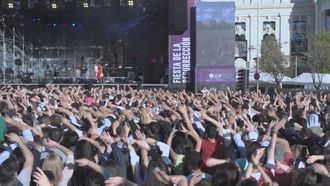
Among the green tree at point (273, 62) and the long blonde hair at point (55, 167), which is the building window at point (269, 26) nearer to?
the green tree at point (273, 62)

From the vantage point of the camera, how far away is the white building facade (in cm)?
10125

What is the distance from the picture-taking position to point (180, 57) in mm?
30906

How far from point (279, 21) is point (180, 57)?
7750cm

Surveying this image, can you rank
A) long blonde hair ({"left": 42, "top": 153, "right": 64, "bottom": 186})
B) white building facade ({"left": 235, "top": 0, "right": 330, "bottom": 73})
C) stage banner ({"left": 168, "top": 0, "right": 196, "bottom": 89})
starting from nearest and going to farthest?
long blonde hair ({"left": 42, "top": 153, "right": 64, "bottom": 186}), stage banner ({"left": 168, "top": 0, "right": 196, "bottom": 89}), white building facade ({"left": 235, "top": 0, "right": 330, "bottom": 73})

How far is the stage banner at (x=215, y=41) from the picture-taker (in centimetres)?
2880

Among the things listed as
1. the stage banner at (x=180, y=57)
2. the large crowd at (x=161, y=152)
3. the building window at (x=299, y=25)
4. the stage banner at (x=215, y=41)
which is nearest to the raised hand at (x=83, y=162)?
the large crowd at (x=161, y=152)

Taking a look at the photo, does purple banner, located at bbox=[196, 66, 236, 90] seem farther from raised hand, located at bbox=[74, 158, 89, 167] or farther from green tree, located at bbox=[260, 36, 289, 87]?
green tree, located at bbox=[260, 36, 289, 87]

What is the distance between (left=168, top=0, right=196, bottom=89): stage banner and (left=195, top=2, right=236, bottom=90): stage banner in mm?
1209

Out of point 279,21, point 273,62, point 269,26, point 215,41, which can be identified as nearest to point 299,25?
point 279,21

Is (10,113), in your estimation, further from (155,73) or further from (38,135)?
(155,73)

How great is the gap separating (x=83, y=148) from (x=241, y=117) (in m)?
3.33

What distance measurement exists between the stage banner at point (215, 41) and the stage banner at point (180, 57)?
1.21 meters

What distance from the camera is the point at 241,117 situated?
9.21 m

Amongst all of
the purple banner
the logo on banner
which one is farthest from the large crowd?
the logo on banner
